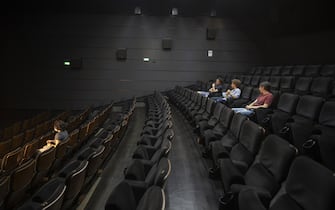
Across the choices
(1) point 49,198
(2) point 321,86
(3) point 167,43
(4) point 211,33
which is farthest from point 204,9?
(1) point 49,198

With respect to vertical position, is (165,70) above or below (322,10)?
below

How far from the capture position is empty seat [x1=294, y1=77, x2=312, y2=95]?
3.64 meters

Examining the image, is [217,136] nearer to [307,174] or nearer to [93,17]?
[307,174]

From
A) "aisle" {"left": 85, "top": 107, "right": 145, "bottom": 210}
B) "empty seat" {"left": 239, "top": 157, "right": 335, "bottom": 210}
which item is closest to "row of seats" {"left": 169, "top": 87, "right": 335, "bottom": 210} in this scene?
"empty seat" {"left": 239, "top": 157, "right": 335, "bottom": 210}

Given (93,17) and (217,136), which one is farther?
(93,17)

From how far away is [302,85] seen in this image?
379 cm

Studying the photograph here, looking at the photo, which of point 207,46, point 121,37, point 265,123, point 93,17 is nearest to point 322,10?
point 207,46

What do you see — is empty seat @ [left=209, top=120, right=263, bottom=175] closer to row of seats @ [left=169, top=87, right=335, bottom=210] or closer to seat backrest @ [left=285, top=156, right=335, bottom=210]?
row of seats @ [left=169, top=87, right=335, bottom=210]

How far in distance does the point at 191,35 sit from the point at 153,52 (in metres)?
1.13

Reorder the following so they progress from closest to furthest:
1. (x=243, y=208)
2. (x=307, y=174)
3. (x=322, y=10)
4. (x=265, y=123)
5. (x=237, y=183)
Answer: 1. (x=307, y=174)
2. (x=243, y=208)
3. (x=237, y=183)
4. (x=265, y=123)
5. (x=322, y=10)

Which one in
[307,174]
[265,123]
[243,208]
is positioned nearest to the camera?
[307,174]

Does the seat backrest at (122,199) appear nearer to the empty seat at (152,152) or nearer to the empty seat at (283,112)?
the empty seat at (152,152)

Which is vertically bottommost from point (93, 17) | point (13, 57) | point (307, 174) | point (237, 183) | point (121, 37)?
point (237, 183)

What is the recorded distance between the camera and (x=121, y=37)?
7723mm
